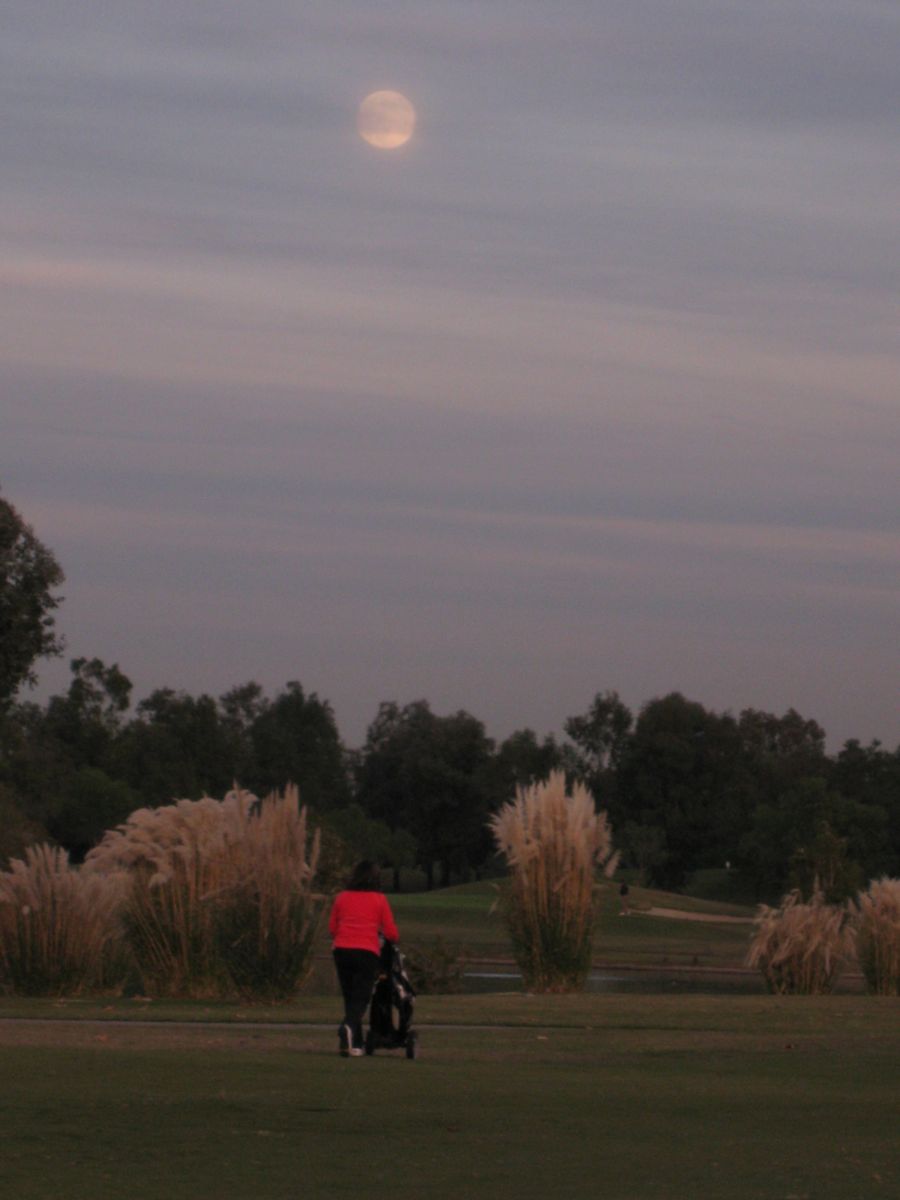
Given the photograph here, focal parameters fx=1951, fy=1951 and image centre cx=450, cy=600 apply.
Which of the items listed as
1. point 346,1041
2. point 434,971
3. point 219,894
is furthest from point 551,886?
point 346,1041

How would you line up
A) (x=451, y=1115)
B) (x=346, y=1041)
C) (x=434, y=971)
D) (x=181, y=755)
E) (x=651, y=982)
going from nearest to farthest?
(x=451, y=1115) < (x=346, y=1041) < (x=434, y=971) < (x=651, y=982) < (x=181, y=755)

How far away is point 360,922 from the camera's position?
1505 centimetres

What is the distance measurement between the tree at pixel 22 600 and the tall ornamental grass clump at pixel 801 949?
2028 centimetres

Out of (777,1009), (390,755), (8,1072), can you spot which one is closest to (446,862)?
(390,755)

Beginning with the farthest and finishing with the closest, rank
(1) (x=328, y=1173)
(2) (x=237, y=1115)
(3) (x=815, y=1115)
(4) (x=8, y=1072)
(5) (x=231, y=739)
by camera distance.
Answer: (5) (x=231, y=739) → (4) (x=8, y=1072) → (3) (x=815, y=1115) → (2) (x=237, y=1115) → (1) (x=328, y=1173)

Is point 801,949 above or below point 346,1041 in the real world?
above

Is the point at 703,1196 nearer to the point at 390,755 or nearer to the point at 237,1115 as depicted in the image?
the point at 237,1115

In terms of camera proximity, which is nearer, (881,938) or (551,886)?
(551,886)

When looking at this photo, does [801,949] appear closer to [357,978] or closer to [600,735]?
[357,978]

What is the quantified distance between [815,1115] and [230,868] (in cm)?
1032

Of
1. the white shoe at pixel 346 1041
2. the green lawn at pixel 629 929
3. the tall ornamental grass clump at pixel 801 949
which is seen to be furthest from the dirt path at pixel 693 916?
the white shoe at pixel 346 1041

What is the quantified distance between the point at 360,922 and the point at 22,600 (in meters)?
26.9

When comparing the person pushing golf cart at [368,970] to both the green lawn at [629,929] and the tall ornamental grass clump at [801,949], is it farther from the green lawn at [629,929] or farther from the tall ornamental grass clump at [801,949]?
the green lawn at [629,929]

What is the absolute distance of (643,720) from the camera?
98.3m
